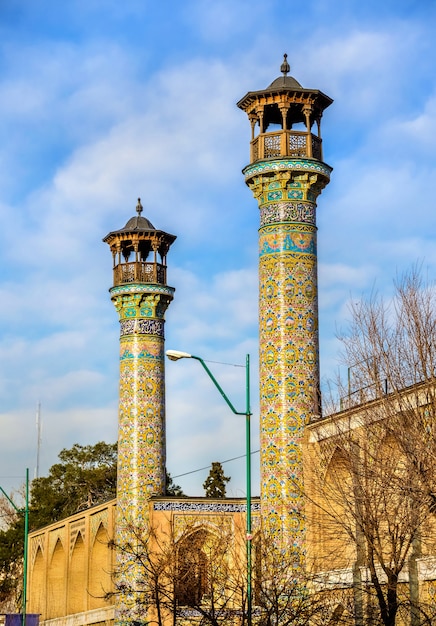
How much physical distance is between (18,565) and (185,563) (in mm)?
31357

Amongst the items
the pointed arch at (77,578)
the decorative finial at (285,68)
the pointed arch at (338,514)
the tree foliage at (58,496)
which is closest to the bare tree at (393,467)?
the pointed arch at (338,514)

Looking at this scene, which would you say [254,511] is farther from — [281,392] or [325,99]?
[325,99]

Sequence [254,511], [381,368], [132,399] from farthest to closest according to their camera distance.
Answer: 1. [132,399]
2. [254,511]
3. [381,368]

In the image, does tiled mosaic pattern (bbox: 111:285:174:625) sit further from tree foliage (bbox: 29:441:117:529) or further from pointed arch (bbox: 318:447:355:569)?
tree foliage (bbox: 29:441:117:529)

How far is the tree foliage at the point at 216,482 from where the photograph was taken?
158ft

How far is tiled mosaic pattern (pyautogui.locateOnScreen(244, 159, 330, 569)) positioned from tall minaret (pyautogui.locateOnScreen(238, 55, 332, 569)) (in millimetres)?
21

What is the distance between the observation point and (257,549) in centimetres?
2586

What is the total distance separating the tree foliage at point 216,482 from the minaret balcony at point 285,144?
73.1ft

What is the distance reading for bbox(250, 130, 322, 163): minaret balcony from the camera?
92.4 ft

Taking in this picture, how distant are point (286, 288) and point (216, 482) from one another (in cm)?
2217

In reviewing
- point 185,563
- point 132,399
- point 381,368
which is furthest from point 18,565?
point 381,368

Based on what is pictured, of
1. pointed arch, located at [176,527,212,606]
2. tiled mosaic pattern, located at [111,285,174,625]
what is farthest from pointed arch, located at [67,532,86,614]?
pointed arch, located at [176,527,212,606]

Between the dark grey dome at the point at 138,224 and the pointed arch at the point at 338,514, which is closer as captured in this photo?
the pointed arch at the point at 338,514

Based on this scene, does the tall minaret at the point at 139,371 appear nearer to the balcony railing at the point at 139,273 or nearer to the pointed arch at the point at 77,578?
the balcony railing at the point at 139,273
